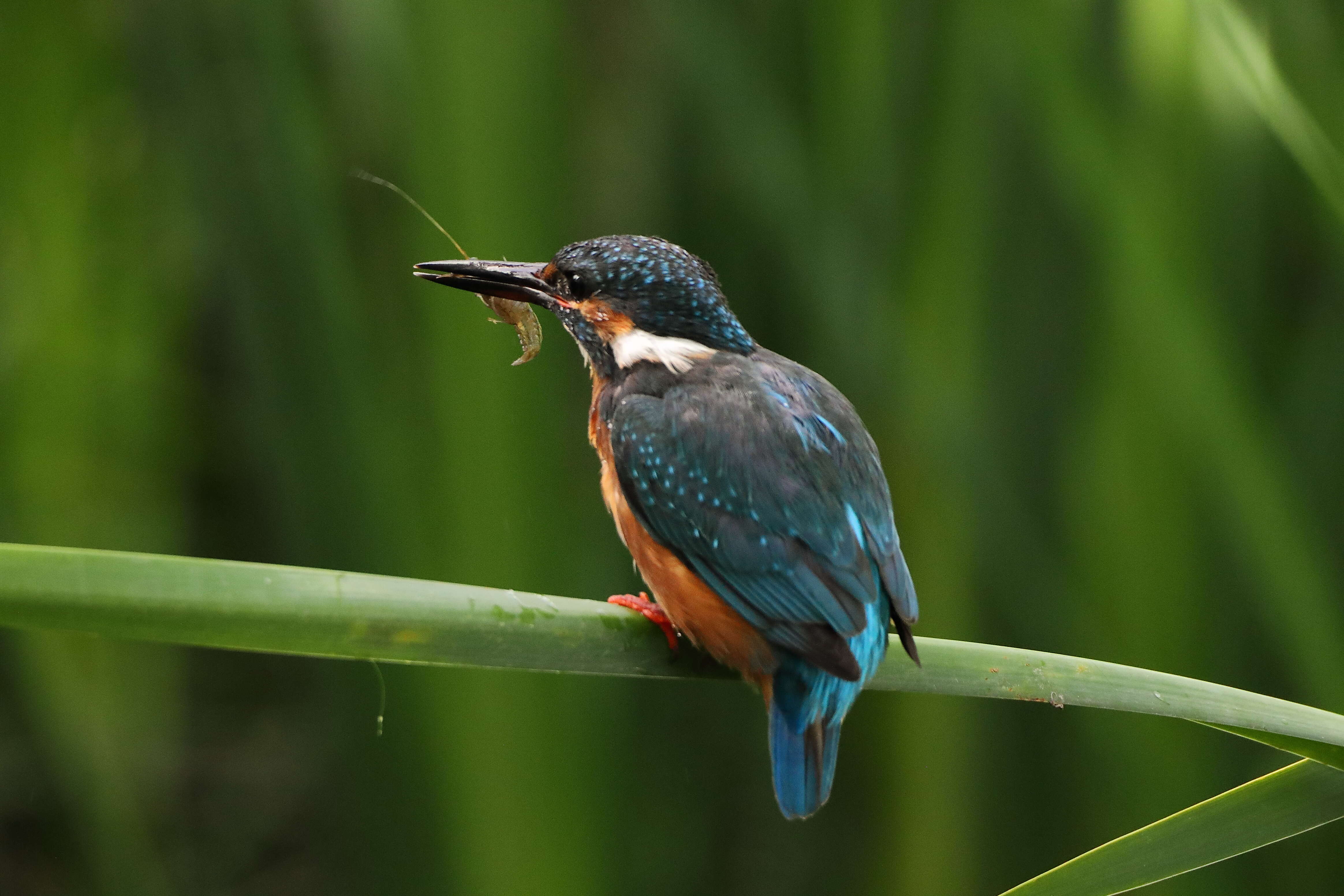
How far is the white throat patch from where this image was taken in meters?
1.60

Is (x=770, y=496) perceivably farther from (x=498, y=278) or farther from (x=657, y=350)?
(x=498, y=278)

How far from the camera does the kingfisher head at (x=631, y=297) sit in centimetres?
163

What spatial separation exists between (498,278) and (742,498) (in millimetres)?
501

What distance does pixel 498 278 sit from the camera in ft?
5.34

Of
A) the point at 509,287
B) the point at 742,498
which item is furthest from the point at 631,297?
the point at 742,498

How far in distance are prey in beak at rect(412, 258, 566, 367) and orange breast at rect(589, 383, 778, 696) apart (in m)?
0.30

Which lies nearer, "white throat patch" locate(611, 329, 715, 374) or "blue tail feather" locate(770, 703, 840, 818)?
"blue tail feather" locate(770, 703, 840, 818)

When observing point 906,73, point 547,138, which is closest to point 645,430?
point 547,138

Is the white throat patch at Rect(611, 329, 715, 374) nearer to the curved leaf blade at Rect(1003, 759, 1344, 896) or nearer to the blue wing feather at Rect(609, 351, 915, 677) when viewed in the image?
the blue wing feather at Rect(609, 351, 915, 677)

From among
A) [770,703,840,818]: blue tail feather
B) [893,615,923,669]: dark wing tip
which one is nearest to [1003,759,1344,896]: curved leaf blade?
[893,615,923,669]: dark wing tip

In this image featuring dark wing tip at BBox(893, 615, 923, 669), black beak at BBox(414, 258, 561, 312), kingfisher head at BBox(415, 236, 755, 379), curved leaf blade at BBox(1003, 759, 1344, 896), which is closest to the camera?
curved leaf blade at BBox(1003, 759, 1344, 896)

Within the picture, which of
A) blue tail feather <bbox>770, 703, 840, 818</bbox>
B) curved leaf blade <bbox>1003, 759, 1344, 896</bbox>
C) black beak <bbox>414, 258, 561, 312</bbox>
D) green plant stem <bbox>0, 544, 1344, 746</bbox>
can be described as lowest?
blue tail feather <bbox>770, 703, 840, 818</bbox>

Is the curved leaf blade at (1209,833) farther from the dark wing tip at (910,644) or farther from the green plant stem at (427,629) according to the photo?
the dark wing tip at (910,644)

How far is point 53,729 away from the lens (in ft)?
6.06
